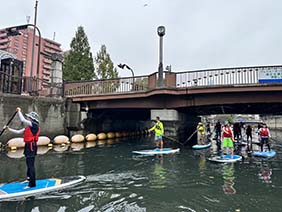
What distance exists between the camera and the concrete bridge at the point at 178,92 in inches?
611

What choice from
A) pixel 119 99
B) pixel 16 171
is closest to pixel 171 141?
pixel 119 99

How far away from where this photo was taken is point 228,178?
875cm

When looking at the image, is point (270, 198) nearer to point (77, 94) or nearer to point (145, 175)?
point (145, 175)

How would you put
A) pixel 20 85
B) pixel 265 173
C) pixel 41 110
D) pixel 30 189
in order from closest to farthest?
pixel 30 189, pixel 265 173, pixel 41 110, pixel 20 85

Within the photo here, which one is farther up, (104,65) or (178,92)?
(104,65)

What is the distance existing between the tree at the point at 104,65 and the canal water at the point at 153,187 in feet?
79.4

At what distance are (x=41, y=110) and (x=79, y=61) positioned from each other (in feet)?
67.5

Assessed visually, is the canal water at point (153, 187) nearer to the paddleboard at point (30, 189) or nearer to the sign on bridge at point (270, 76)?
the paddleboard at point (30, 189)

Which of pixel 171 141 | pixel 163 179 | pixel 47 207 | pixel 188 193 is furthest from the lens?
pixel 171 141

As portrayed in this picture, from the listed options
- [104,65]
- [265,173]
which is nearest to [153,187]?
[265,173]

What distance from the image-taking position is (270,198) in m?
6.43

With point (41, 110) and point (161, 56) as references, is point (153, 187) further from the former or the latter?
point (41, 110)

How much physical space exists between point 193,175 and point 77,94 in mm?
14942

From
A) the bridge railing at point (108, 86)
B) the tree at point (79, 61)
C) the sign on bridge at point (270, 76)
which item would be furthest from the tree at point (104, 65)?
the sign on bridge at point (270, 76)
